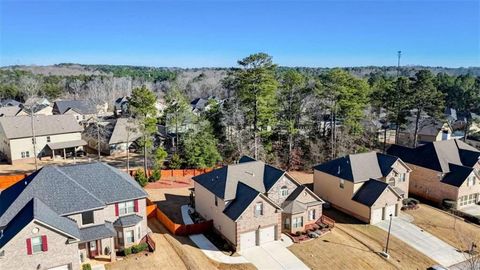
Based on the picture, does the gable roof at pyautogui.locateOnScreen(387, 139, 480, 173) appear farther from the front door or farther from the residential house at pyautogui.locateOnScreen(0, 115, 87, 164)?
the residential house at pyautogui.locateOnScreen(0, 115, 87, 164)

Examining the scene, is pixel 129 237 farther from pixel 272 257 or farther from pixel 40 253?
pixel 272 257

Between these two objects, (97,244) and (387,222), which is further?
(387,222)

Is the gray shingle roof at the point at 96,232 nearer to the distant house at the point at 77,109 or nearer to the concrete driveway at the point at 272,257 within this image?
the concrete driveway at the point at 272,257

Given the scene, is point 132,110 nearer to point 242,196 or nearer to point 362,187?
point 242,196

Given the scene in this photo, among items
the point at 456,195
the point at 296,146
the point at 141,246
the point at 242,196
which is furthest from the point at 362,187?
the point at 141,246

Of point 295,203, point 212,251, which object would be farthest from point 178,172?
point 212,251

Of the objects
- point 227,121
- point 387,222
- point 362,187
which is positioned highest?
point 227,121
